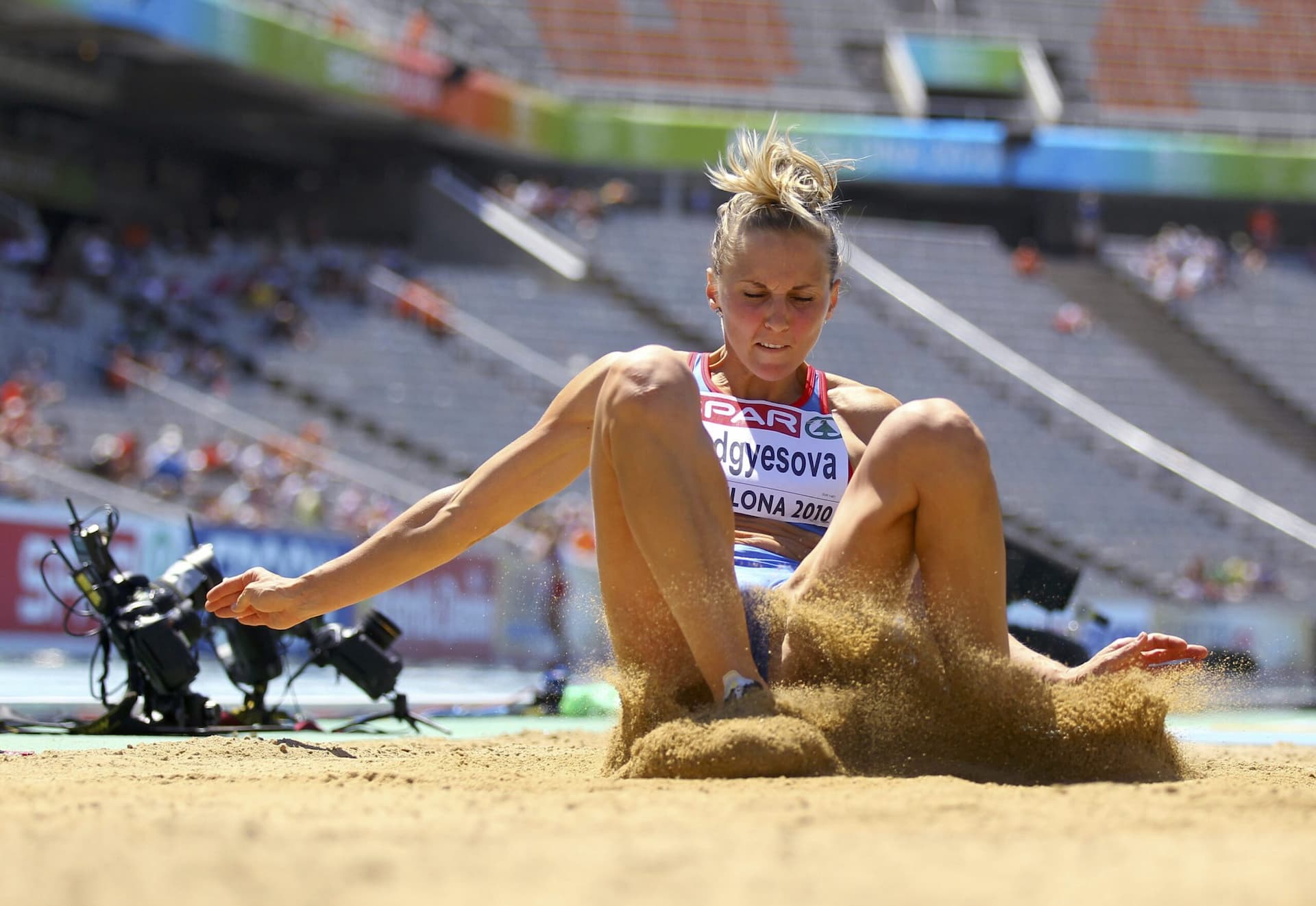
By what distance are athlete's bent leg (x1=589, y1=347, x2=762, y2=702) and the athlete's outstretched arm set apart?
0.38m

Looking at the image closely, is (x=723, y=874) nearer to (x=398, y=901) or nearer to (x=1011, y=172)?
(x=398, y=901)

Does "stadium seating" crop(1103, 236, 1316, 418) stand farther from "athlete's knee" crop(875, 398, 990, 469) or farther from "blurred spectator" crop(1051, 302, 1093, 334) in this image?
"athlete's knee" crop(875, 398, 990, 469)

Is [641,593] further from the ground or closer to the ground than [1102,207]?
closer to the ground

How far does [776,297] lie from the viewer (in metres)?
3.53

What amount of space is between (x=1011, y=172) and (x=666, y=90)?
6.32 m

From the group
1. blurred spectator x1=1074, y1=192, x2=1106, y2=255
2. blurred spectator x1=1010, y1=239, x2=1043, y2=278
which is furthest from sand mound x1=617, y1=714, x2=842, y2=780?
blurred spectator x1=1074, y1=192, x2=1106, y2=255

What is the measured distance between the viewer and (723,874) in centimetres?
203

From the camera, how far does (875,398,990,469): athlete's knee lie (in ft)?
10.1

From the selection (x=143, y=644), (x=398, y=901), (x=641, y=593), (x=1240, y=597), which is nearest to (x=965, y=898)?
(x=398, y=901)

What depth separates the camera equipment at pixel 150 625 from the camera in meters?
5.38

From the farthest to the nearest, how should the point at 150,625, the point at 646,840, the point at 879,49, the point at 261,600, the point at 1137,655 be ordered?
the point at 879,49 < the point at 150,625 < the point at 261,600 < the point at 1137,655 < the point at 646,840

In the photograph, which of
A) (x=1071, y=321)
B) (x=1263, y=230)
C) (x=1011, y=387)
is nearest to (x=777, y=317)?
(x=1011, y=387)

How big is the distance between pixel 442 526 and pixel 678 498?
28.4 inches

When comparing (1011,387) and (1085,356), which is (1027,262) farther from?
(1011,387)
